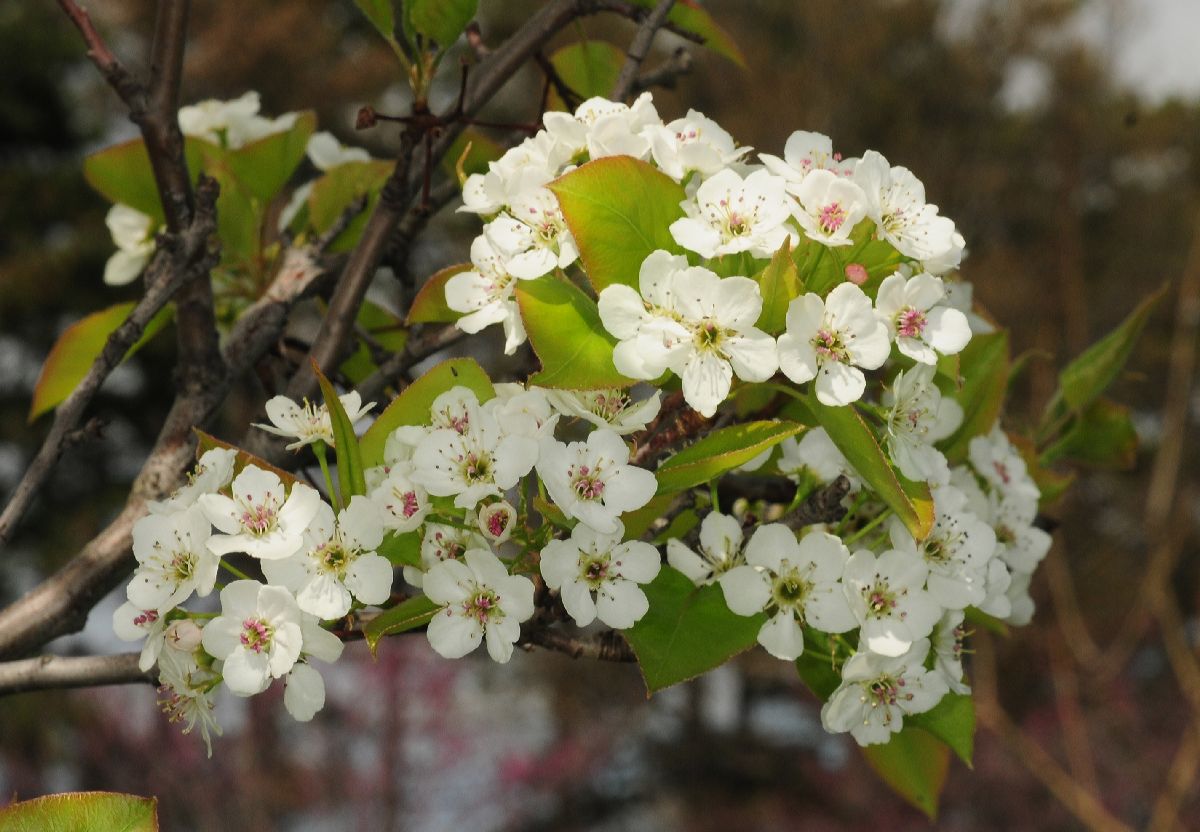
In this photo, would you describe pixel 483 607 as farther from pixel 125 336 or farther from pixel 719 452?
pixel 125 336

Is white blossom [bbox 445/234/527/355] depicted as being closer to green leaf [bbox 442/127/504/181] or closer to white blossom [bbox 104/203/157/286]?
green leaf [bbox 442/127/504/181]

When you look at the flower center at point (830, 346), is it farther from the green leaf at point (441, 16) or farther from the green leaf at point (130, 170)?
the green leaf at point (130, 170)

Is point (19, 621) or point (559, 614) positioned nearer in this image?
point (559, 614)

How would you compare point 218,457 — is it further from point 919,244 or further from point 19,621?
point 919,244

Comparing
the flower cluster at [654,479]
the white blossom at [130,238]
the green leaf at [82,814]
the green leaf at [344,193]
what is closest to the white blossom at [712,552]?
the flower cluster at [654,479]

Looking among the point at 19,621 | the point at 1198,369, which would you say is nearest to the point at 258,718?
the point at 19,621

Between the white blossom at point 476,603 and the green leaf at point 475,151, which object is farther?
the green leaf at point 475,151

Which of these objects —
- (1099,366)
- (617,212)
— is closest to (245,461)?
(617,212)
